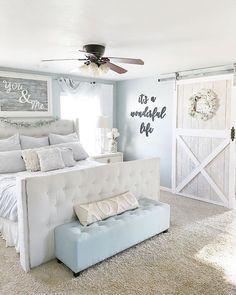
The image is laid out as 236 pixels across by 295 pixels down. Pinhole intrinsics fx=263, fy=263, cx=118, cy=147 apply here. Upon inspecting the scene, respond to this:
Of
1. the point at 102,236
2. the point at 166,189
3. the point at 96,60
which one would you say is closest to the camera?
the point at 102,236

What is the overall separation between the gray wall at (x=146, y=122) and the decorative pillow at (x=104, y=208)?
2.16 m

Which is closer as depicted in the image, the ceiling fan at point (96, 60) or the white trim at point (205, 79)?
the ceiling fan at point (96, 60)

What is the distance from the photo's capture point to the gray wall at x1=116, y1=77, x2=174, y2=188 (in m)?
5.11

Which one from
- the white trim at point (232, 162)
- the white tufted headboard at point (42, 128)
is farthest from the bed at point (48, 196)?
the white trim at point (232, 162)

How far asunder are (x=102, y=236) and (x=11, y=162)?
1944mm

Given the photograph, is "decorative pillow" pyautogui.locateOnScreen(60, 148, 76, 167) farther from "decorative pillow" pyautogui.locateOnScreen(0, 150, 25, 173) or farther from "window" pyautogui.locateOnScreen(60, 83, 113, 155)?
"window" pyautogui.locateOnScreen(60, 83, 113, 155)

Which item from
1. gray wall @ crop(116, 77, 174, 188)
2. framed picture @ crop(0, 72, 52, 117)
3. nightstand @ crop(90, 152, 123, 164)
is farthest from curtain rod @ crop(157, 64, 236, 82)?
framed picture @ crop(0, 72, 52, 117)

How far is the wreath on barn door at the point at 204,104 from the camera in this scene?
433cm

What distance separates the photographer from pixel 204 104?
174 inches

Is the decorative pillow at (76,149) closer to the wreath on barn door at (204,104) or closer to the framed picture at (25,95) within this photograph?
the framed picture at (25,95)

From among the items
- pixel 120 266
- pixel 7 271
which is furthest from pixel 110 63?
pixel 7 271

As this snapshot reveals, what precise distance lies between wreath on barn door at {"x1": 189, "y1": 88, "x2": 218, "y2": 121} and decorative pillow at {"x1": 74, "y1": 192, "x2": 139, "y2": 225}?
210 centimetres

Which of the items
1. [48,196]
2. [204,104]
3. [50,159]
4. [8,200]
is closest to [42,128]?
[50,159]

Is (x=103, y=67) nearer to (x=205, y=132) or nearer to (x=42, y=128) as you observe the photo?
(x=42, y=128)
